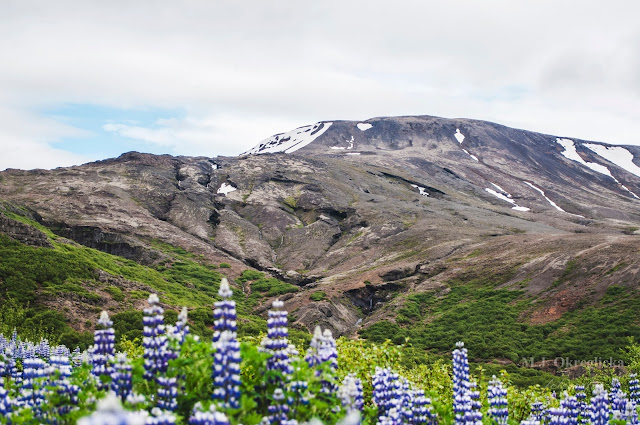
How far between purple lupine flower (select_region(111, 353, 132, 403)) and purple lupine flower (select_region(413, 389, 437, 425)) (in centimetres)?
487

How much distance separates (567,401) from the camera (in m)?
10.1

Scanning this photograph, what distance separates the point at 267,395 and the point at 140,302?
40.5 metres

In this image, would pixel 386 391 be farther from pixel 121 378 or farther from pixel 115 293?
pixel 115 293

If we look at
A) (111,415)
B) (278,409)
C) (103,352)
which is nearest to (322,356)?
(278,409)

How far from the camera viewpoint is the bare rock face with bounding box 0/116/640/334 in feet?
202

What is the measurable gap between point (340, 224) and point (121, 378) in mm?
95298

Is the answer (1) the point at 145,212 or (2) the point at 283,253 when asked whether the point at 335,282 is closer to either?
(2) the point at 283,253

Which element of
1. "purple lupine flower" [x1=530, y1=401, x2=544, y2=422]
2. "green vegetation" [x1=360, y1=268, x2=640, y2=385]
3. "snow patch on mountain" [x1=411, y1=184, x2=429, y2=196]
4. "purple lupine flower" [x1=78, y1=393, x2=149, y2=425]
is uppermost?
"snow patch on mountain" [x1=411, y1=184, x2=429, y2=196]

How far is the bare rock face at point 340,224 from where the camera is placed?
6172cm

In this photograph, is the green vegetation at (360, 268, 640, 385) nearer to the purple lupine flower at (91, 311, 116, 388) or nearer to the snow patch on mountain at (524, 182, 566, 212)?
the purple lupine flower at (91, 311, 116, 388)

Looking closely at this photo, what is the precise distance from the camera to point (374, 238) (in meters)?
91.6

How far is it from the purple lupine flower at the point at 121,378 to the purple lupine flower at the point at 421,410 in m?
4.87

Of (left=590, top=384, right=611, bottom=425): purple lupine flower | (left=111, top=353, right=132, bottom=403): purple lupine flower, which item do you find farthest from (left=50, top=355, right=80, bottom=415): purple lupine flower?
(left=590, top=384, right=611, bottom=425): purple lupine flower

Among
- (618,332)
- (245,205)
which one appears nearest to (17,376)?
(618,332)
